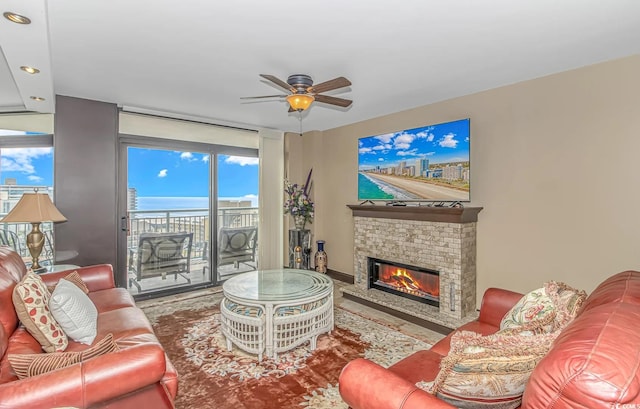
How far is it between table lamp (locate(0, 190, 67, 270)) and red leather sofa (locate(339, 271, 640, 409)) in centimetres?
328

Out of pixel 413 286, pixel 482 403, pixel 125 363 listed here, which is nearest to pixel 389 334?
pixel 413 286

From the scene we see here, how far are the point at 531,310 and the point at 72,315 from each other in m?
2.63

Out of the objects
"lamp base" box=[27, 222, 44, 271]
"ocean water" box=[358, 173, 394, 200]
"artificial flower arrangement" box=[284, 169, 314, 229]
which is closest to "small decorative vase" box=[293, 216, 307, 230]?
"artificial flower arrangement" box=[284, 169, 314, 229]

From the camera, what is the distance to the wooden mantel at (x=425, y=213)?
3.40m

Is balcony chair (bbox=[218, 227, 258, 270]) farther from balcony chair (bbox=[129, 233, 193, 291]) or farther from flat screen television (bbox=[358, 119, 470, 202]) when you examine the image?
flat screen television (bbox=[358, 119, 470, 202])

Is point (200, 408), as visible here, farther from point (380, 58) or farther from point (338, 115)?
point (338, 115)

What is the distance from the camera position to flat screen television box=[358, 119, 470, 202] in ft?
11.7

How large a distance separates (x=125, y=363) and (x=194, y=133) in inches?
152

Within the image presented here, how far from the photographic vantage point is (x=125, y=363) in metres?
1.42

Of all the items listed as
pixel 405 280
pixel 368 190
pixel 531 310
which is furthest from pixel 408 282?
pixel 531 310

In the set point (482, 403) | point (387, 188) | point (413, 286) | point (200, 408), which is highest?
point (387, 188)

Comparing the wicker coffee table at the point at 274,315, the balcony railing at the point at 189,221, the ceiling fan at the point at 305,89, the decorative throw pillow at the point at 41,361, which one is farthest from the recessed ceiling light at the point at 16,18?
the balcony railing at the point at 189,221

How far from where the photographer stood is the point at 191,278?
491 centimetres

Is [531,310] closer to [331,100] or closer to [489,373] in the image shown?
[489,373]
